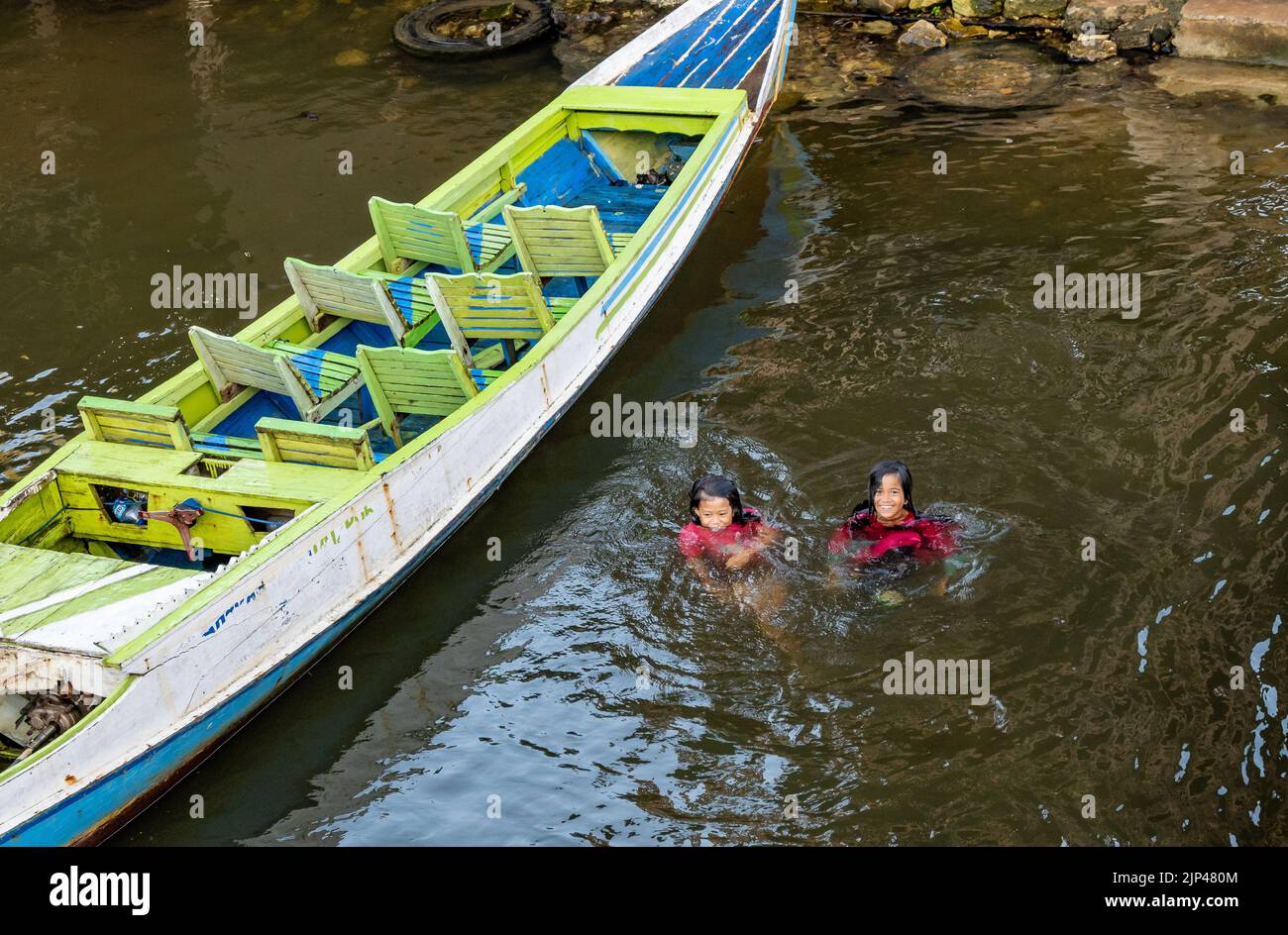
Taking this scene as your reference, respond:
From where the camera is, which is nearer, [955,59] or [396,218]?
[396,218]

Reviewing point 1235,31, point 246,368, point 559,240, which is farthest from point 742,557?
point 1235,31

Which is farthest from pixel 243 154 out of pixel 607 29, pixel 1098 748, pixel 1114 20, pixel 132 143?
pixel 1098 748

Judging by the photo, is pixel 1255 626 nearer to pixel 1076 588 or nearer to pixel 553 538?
pixel 1076 588

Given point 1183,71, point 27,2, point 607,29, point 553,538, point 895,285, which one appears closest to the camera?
point 553,538

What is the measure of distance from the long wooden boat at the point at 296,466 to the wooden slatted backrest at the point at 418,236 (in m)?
0.01

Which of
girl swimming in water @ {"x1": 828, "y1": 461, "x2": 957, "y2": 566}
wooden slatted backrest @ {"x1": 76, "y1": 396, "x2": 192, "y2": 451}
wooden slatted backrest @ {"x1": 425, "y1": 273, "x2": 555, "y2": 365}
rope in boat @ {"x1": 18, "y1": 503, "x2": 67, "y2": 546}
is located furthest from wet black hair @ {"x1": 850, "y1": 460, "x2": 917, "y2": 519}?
rope in boat @ {"x1": 18, "y1": 503, "x2": 67, "y2": 546}

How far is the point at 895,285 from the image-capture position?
947cm

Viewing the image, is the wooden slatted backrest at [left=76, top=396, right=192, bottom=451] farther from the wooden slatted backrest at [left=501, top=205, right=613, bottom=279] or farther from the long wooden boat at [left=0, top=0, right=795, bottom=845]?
the wooden slatted backrest at [left=501, top=205, right=613, bottom=279]

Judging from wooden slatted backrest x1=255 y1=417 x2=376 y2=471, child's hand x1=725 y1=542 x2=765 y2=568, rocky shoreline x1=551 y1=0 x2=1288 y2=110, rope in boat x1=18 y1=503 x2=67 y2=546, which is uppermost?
rocky shoreline x1=551 y1=0 x2=1288 y2=110

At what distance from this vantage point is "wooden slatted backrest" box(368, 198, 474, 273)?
27.7 ft

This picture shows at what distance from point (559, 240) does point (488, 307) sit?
963 mm

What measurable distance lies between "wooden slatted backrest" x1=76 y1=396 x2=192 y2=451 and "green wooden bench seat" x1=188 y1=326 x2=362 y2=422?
552 mm

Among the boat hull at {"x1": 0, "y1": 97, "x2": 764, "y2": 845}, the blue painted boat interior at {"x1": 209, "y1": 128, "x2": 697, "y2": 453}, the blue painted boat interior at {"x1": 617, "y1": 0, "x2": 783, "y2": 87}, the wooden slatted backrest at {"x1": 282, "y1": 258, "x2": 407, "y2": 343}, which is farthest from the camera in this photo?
the blue painted boat interior at {"x1": 617, "y1": 0, "x2": 783, "y2": 87}

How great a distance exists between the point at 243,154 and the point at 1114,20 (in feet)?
27.9
